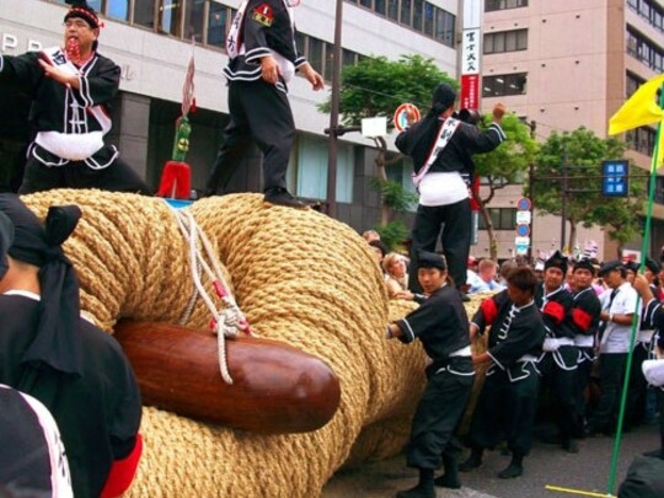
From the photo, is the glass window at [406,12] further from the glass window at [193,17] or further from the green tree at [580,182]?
the glass window at [193,17]

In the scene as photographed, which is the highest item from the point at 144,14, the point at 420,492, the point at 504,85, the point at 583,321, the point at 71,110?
the point at 504,85

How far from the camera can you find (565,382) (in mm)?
6191

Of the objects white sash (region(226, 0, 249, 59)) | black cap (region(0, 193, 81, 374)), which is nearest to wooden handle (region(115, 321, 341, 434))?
black cap (region(0, 193, 81, 374))

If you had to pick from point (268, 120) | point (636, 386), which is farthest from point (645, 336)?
point (268, 120)

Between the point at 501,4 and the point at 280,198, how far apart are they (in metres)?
45.3

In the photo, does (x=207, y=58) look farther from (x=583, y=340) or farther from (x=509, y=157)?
(x=583, y=340)

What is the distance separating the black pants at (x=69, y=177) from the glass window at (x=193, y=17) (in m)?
19.1

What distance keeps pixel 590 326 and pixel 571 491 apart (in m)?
2.09

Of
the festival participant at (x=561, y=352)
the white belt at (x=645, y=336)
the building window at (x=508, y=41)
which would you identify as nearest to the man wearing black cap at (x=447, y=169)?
the festival participant at (x=561, y=352)

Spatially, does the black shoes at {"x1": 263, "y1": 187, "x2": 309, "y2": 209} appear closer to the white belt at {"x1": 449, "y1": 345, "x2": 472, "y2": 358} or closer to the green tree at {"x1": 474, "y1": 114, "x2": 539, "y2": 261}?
the white belt at {"x1": 449, "y1": 345, "x2": 472, "y2": 358}

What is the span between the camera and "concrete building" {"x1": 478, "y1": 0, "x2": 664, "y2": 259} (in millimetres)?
42344

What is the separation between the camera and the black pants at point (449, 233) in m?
4.99

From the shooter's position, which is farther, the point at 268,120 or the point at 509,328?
the point at 509,328

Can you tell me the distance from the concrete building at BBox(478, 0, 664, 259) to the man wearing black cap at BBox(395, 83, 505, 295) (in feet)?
124
